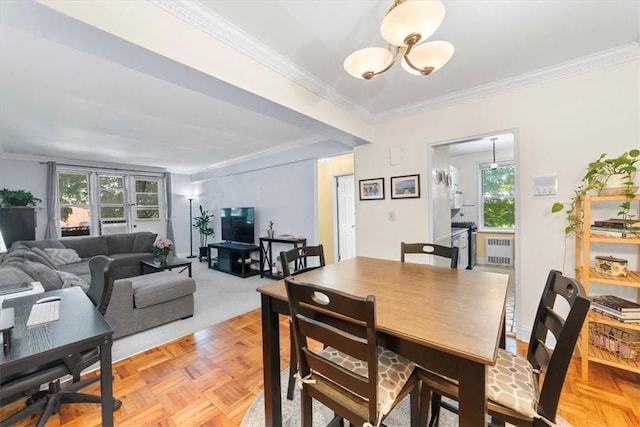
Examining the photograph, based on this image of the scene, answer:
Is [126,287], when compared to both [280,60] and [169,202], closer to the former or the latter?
[280,60]

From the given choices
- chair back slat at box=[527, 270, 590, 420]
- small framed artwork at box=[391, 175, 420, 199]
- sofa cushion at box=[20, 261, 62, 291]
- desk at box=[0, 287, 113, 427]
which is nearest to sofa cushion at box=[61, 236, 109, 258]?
sofa cushion at box=[20, 261, 62, 291]

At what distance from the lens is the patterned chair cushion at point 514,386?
94 centimetres

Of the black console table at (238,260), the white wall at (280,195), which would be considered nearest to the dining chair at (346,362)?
the white wall at (280,195)

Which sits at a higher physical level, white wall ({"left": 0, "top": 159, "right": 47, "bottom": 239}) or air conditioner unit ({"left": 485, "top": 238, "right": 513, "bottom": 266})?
white wall ({"left": 0, "top": 159, "right": 47, "bottom": 239})

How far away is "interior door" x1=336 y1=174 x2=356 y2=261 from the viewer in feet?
16.3

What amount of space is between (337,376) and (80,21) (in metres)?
1.86

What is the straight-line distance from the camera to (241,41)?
5.66 ft

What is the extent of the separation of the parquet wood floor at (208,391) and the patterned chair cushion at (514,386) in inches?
38.3

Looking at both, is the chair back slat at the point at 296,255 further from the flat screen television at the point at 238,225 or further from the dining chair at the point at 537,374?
the flat screen television at the point at 238,225

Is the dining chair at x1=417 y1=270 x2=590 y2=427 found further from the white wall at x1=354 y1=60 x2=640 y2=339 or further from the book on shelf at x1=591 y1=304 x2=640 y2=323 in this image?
the white wall at x1=354 y1=60 x2=640 y2=339

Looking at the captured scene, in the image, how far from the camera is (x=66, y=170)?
5570mm

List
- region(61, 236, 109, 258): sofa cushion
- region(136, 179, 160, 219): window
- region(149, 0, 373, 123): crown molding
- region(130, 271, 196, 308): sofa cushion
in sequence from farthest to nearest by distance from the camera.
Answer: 1. region(136, 179, 160, 219): window
2. region(61, 236, 109, 258): sofa cushion
3. region(130, 271, 196, 308): sofa cushion
4. region(149, 0, 373, 123): crown molding

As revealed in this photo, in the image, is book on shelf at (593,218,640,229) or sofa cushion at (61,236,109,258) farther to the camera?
sofa cushion at (61,236,109,258)

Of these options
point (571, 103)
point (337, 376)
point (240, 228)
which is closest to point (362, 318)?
point (337, 376)
